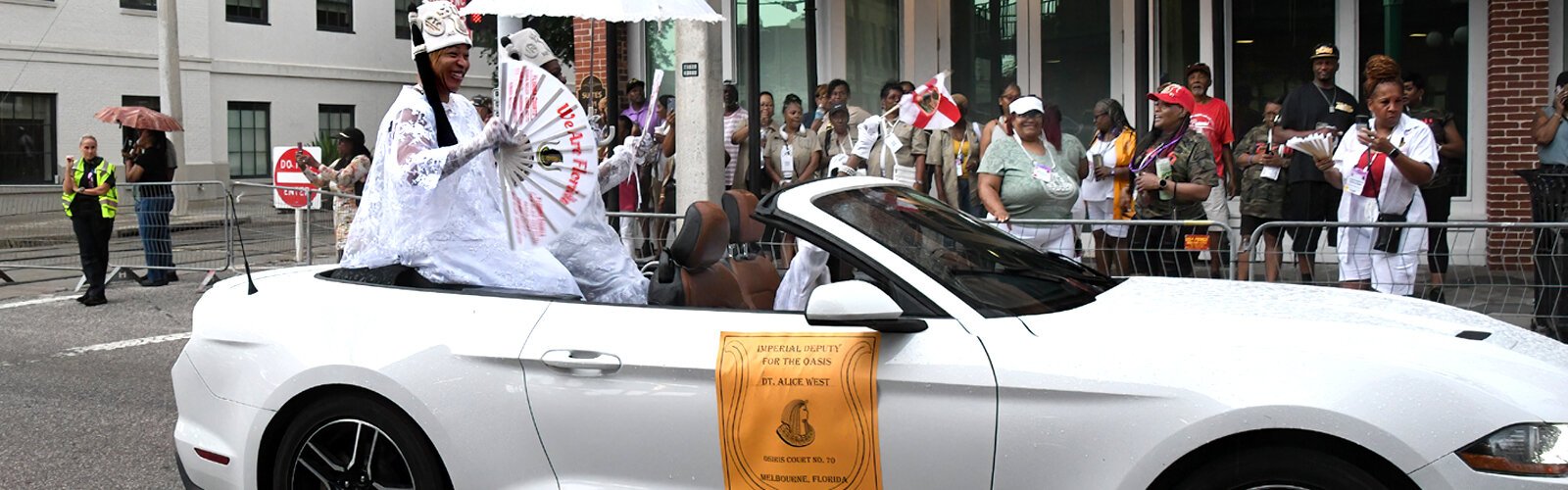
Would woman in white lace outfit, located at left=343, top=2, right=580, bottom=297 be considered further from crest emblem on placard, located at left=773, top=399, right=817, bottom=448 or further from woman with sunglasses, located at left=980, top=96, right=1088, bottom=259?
woman with sunglasses, located at left=980, top=96, right=1088, bottom=259

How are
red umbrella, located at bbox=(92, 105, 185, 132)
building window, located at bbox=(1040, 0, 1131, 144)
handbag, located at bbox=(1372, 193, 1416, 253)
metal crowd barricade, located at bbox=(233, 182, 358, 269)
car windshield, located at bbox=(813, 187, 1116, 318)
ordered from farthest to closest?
building window, located at bbox=(1040, 0, 1131, 144), red umbrella, located at bbox=(92, 105, 185, 132), metal crowd barricade, located at bbox=(233, 182, 358, 269), handbag, located at bbox=(1372, 193, 1416, 253), car windshield, located at bbox=(813, 187, 1116, 318)

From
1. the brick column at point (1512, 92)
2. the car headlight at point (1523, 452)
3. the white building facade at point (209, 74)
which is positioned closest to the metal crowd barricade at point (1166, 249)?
the car headlight at point (1523, 452)

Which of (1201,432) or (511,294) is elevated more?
(511,294)

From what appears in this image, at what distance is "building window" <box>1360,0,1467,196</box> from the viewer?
12078 mm

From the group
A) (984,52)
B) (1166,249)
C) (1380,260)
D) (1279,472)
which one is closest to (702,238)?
(1279,472)

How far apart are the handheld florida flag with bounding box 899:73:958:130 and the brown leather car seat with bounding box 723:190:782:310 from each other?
4862mm

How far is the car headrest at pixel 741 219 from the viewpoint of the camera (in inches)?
187

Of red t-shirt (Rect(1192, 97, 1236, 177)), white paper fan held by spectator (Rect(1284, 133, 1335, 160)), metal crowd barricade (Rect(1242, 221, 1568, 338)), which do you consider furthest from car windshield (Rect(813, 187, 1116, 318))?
red t-shirt (Rect(1192, 97, 1236, 177))

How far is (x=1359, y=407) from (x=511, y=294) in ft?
7.96

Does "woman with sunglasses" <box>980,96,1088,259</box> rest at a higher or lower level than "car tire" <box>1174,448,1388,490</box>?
higher

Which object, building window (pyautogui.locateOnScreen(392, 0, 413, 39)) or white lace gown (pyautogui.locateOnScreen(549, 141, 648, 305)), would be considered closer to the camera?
white lace gown (pyautogui.locateOnScreen(549, 141, 648, 305))

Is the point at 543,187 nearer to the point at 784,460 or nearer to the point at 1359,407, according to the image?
the point at 784,460

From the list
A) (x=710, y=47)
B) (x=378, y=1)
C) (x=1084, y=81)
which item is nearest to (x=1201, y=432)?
(x=710, y=47)

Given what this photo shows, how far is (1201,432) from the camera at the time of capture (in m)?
3.34
